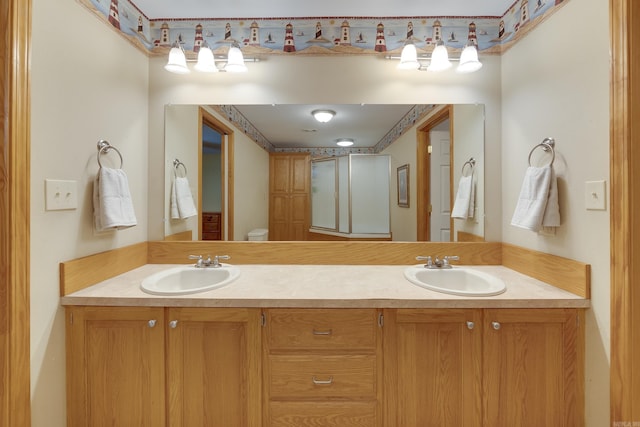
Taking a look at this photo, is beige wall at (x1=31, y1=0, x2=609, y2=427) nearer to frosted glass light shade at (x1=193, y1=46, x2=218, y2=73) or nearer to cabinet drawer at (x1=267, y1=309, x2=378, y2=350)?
frosted glass light shade at (x1=193, y1=46, x2=218, y2=73)

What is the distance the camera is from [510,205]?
1.73 m

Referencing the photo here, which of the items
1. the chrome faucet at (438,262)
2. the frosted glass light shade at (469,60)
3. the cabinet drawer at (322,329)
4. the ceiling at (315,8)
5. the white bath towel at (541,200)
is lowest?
the cabinet drawer at (322,329)

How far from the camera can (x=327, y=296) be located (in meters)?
1.27

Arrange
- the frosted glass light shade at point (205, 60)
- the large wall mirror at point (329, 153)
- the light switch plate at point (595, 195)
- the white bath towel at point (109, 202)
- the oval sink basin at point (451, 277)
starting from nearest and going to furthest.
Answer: the light switch plate at point (595, 195)
the white bath towel at point (109, 202)
the oval sink basin at point (451, 277)
the frosted glass light shade at point (205, 60)
the large wall mirror at point (329, 153)

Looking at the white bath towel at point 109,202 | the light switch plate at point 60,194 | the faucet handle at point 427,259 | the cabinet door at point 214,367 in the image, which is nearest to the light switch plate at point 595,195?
the faucet handle at point 427,259

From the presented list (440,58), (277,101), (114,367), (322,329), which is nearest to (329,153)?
(277,101)

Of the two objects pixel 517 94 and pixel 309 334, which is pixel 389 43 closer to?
pixel 517 94

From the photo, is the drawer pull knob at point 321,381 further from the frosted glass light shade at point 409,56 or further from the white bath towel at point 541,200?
the frosted glass light shade at point 409,56

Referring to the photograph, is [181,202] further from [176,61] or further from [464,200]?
[464,200]

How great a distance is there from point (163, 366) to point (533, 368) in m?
1.54

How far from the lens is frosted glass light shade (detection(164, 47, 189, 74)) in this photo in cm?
166

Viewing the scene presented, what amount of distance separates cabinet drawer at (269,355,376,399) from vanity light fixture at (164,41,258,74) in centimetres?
155

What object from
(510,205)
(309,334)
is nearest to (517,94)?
(510,205)

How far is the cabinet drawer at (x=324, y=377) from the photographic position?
1253 millimetres
